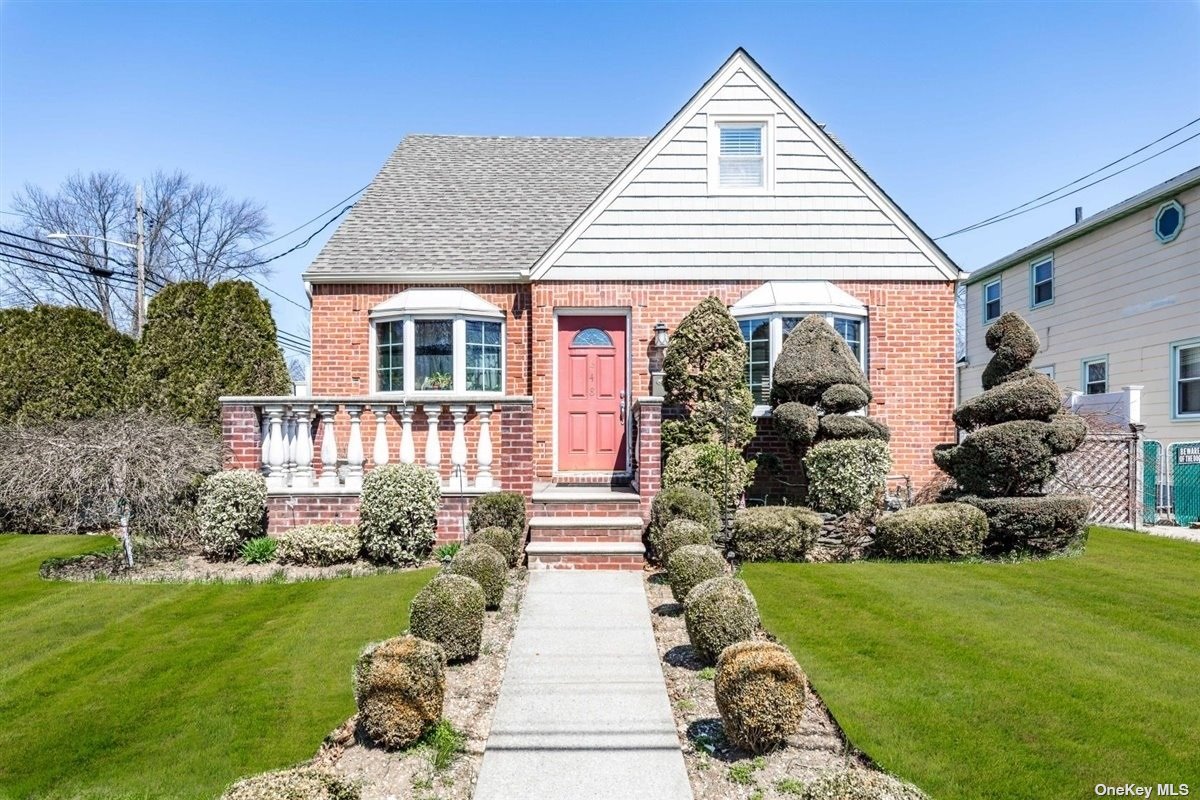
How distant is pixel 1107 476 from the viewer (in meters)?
11.1

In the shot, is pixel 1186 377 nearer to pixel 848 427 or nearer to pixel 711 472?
pixel 848 427

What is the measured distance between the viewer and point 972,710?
162 inches

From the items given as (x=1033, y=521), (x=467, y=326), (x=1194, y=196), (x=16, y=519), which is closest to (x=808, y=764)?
(x=1033, y=521)

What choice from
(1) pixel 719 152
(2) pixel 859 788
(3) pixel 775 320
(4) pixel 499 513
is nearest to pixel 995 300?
(3) pixel 775 320

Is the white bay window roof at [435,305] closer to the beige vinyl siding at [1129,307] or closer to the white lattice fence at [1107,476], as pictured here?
the white lattice fence at [1107,476]

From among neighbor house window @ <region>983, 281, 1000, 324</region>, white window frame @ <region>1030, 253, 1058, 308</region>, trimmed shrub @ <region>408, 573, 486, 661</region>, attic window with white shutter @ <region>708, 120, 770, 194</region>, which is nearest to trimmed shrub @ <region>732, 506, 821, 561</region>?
trimmed shrub @ <region>408, 573, 486, 661</region>

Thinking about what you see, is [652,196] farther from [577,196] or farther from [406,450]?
[406,450]

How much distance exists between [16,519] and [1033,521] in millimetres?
13082

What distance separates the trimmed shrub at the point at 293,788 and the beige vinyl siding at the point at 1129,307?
49.7 ft

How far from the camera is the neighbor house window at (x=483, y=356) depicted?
36.7 feet

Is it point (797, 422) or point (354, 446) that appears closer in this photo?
point (354, 446)

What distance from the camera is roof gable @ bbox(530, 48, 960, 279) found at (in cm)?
1090

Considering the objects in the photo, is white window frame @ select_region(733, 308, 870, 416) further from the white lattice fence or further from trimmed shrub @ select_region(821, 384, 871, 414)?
the white lattice fence

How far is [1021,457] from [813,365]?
8.74ft
